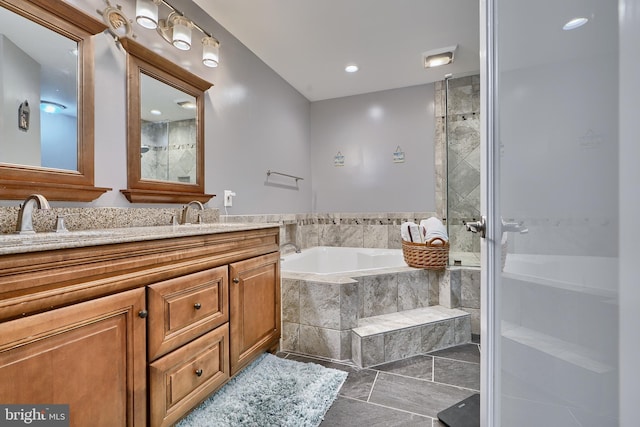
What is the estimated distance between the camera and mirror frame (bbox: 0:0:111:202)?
1173 millimetres

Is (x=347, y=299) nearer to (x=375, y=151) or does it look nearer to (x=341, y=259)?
(x=341, y=259)

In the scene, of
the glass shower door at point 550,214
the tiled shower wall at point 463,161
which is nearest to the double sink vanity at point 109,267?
the glass shower door at point 550,214

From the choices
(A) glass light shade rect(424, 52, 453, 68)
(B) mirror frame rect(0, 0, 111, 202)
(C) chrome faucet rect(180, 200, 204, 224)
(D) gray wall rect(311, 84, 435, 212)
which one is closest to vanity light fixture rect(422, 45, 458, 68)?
(A) glass light shade rect(424, 52, 453, 68)

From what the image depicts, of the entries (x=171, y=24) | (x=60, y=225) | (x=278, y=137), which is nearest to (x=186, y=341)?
(x=60, y=225)

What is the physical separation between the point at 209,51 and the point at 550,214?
2188 millimetres

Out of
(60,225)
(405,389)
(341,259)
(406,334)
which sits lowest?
(405,389)

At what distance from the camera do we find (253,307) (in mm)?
1701

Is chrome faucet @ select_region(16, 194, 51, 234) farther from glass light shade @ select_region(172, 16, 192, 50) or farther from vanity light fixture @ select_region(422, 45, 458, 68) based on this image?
vanity light fixture @ select_region(422, 45, 458, 68)

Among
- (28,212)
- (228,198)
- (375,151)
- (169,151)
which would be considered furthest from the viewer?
(375,151)

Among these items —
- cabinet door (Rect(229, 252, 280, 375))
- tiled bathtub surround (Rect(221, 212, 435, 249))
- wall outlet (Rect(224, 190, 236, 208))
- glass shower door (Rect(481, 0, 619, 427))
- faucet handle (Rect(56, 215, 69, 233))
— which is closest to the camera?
glass shower door (Rect(481, 0, 619, 427))

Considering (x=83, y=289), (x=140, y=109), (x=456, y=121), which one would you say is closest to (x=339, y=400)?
(x=83, y=289)

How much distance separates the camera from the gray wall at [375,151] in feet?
11.4

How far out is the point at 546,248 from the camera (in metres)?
0.65

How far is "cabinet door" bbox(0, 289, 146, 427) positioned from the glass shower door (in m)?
1.18
